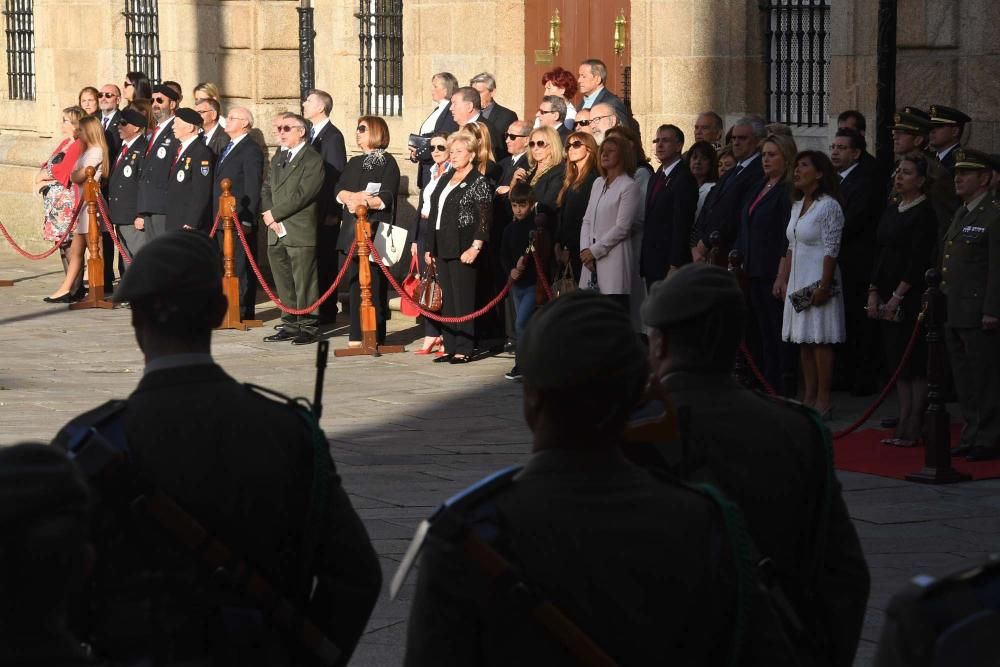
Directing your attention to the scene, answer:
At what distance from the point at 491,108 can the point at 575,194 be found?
8.44 feet

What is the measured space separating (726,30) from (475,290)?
3.26 m

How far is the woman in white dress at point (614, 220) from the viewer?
11.6m

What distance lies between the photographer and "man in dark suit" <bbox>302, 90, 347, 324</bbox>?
48.7 ft

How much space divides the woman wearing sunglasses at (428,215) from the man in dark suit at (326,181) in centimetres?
121

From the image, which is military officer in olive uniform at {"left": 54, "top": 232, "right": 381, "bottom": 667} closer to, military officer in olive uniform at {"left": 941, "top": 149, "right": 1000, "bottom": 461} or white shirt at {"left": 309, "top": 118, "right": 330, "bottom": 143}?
military officer in olive uniform at {"left": 941, "top": 149, "right": 1000, "bottom": 461}

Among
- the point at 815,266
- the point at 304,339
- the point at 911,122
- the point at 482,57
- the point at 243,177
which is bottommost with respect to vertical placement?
the point at 304,339

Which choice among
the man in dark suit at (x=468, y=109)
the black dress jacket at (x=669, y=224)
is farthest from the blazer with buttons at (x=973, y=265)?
the man in dark suit at (x=468, y=109)

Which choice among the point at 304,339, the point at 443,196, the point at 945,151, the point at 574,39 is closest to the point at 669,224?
the point at 945,151

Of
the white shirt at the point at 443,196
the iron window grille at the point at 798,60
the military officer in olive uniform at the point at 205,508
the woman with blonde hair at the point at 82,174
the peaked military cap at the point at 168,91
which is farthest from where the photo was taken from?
the woman with blonde hair at the point at 82,174

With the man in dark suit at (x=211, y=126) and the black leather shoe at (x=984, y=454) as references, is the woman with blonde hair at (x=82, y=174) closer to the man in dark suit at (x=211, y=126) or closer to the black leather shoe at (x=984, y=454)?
the man in dark suit at (x=211, y=126)

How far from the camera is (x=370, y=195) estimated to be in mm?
13789

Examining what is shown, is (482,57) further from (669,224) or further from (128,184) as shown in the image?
(669,224)

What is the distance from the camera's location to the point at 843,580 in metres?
3.56

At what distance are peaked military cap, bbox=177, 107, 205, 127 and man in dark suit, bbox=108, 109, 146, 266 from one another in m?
0.82
